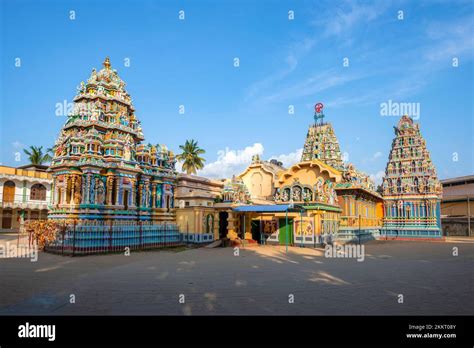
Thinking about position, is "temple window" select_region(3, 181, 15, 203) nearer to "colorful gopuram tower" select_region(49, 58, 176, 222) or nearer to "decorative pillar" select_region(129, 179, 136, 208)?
"colorful gopuram tower" select_region(49, 58, 176, 222)

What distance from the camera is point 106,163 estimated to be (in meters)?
23.9

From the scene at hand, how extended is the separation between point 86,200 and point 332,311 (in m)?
19.0

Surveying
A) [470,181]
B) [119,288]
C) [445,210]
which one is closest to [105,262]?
[119,288]

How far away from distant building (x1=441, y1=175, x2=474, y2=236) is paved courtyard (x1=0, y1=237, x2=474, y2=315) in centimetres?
4615

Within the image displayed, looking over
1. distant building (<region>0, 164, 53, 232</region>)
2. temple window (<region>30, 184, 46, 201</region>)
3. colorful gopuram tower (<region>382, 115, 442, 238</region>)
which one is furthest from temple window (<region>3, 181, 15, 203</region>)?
colorful gopuram tower (<region>382, 115, 442, 238</region>)

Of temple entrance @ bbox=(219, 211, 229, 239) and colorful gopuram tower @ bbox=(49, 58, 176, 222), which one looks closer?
colorful gopuram tower @ bbox=(49, 58, 176, 222)

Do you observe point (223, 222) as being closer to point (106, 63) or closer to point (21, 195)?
point (106, 63)

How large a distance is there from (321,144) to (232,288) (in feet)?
125

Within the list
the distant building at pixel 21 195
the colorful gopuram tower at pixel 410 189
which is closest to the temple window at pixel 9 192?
the distant building at pixel 21 195

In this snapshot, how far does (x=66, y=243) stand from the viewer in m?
19.8

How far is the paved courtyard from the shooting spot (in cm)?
812

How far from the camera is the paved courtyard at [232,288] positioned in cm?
812

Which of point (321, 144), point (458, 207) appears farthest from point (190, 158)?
point (458, 207)
